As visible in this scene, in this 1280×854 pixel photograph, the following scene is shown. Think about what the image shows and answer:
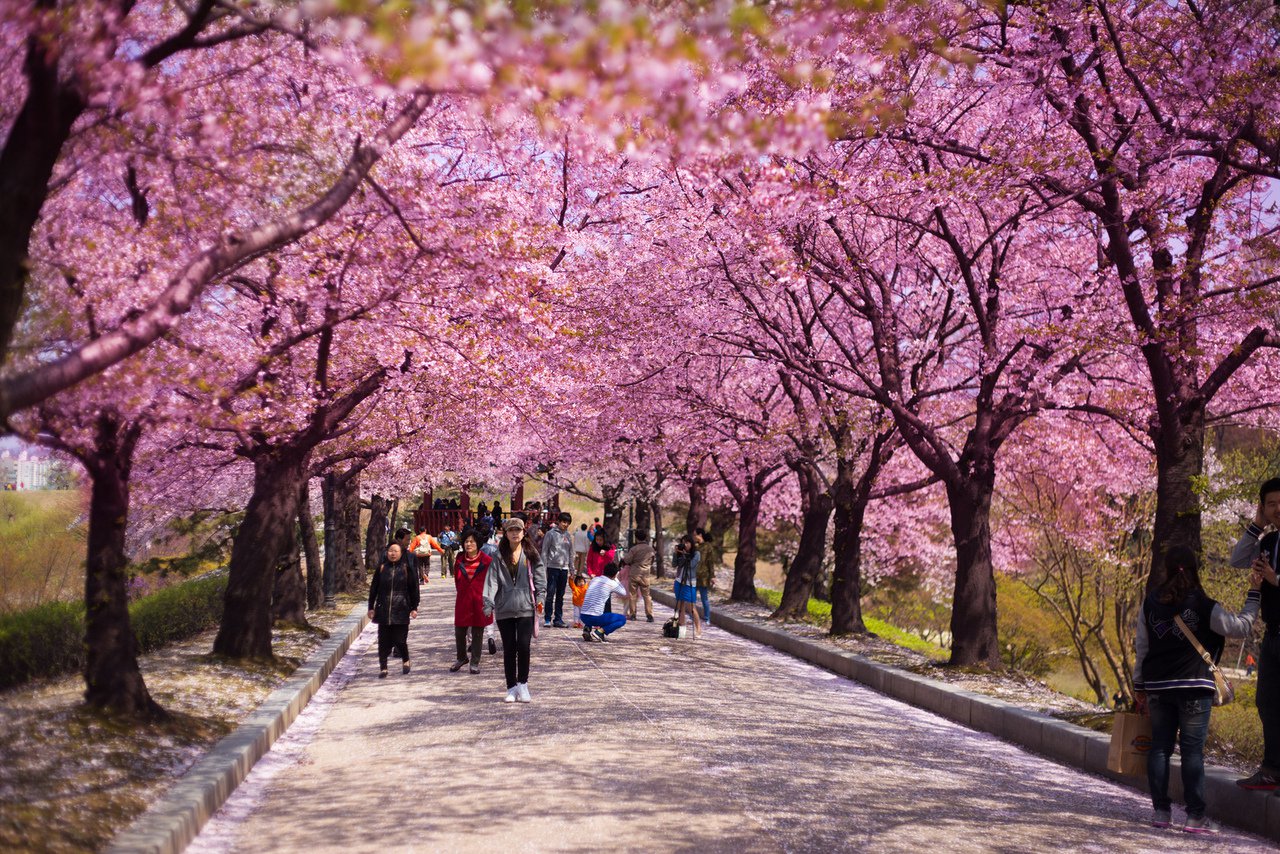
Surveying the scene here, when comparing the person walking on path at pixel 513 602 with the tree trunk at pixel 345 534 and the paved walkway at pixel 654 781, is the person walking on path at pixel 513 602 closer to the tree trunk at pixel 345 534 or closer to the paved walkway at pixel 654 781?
the paved walkway at pixel 654 781

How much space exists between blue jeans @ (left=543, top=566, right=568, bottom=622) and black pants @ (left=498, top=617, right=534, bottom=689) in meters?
11.0

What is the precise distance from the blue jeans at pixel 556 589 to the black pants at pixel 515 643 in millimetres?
11024

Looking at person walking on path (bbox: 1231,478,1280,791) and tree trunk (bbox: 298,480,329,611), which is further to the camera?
tree trunk (bbox: 298,480,329,611)

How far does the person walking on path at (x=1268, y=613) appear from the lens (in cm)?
787

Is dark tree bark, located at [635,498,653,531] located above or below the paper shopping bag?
above

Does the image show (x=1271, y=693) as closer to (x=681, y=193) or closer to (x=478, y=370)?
(x=478, y=370)

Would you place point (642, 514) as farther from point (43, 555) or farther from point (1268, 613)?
point (1268, 613)

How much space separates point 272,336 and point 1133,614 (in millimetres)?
22823

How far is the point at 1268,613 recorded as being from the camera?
794cm

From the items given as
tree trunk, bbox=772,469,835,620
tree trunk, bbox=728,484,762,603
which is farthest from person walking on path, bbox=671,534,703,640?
tree trunk, bbox=728,484,762,603

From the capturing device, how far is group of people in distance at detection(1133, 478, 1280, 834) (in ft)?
25.8

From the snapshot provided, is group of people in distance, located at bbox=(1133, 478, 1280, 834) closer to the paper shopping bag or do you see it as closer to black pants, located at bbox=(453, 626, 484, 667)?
the paper shopping bag

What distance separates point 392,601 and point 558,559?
26.9 feet

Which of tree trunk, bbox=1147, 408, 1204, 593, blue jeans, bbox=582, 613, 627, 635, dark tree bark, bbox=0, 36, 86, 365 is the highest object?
dark tree bark, bbox=0, 36, 86, 365
